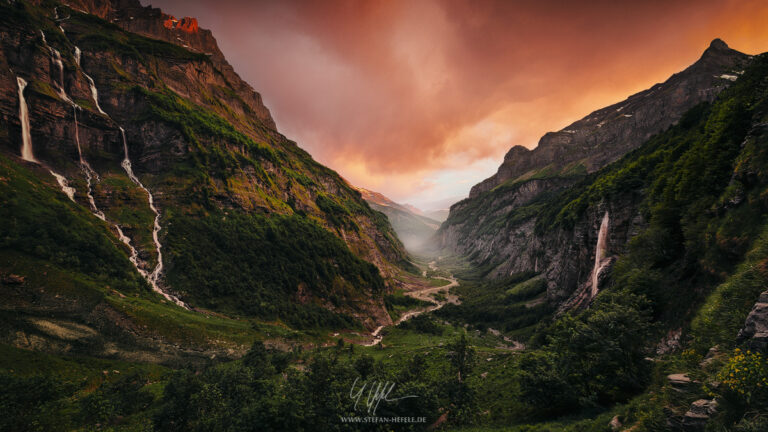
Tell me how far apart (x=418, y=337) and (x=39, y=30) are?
145 m

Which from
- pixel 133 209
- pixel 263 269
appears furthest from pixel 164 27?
pixel 263 269

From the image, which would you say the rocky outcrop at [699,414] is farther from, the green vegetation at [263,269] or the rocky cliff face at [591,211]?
the green vegetation at [263,269]

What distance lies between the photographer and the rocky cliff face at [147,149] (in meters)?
61.3

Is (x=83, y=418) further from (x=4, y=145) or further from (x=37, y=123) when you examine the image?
(x=37, y=123)

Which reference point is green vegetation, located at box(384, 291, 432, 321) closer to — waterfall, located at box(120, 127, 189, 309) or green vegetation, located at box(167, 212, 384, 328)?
green vegetation, located at box(167, 212, 384, 328)

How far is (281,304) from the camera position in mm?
68375

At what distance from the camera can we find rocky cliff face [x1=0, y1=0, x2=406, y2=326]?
61312 mm

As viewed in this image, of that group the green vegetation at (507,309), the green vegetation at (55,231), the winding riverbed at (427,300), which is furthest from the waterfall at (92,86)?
the green vegetation at (507,309)

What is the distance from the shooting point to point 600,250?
141 ft

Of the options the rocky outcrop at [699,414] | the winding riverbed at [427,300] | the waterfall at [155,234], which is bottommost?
the winding riverbed at [427,300]

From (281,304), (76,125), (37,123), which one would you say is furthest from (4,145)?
(281,304)

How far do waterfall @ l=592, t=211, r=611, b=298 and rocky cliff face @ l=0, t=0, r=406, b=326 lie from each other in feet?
198

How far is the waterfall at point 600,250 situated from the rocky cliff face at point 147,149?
60322 mm

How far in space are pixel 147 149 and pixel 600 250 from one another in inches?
4989
